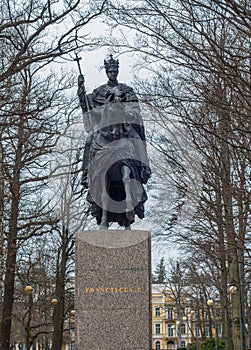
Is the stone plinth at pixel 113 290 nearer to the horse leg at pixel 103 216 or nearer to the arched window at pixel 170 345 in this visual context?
the horse leg at pixel 103 216

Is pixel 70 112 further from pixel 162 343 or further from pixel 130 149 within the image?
pixel 162 343

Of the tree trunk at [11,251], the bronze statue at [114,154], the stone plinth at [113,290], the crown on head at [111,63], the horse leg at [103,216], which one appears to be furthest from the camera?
the tree trunk at [11,251]

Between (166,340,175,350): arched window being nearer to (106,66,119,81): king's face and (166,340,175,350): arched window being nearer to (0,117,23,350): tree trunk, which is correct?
(0,117,23,350): tree trunk

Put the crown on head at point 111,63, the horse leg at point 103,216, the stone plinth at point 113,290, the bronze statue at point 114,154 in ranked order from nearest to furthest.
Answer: the stone plinth at point 113,290 < the horse leg at point 103,216 < the bronze statue at point 114,154 < the crown on head at point 111,63

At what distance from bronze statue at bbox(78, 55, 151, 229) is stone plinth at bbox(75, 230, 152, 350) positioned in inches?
22.2

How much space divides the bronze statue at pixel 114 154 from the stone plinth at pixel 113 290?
1.85 ft

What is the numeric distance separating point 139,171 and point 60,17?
4.85 m

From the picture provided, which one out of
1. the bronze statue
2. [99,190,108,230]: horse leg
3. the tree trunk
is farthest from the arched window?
[99,190,108,230]: horse leg

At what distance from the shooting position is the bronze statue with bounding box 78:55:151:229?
9.05 metres

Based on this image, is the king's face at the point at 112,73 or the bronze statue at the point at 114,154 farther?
the king's face at the point at 112,73

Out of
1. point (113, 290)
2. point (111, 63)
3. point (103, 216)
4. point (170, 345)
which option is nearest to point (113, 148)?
point (103, 216)

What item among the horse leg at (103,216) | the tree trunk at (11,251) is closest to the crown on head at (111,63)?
the horse leg at (103,216)

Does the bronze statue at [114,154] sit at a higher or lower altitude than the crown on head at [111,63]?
lower

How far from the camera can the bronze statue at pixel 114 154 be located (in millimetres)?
9055
